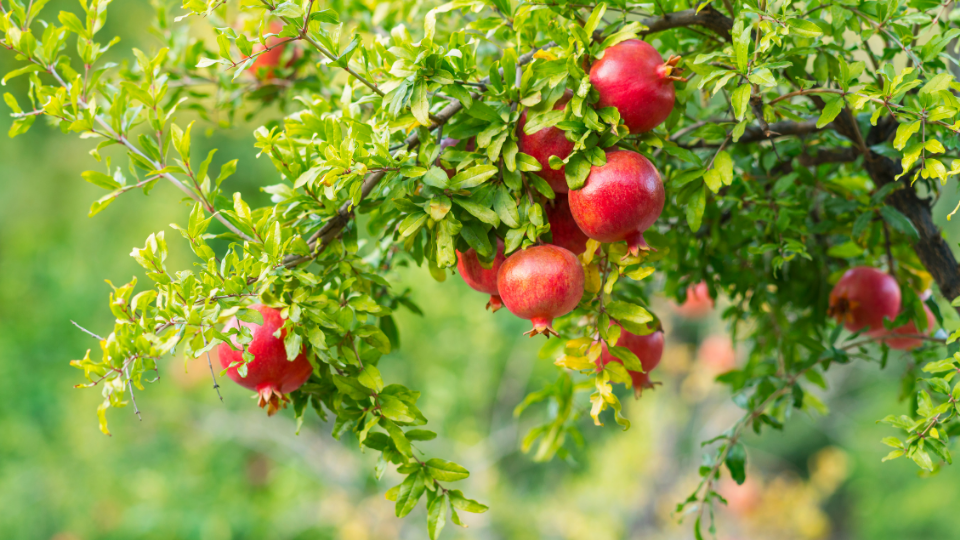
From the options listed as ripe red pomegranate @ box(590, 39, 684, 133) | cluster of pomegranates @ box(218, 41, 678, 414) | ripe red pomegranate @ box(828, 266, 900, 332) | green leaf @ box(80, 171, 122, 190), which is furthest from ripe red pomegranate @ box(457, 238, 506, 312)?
ripe red pomegranate @ box(828, 266, 900, 332)

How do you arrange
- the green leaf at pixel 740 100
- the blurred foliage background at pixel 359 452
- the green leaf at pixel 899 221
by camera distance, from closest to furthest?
the green leaf at pixel 740 100
the green leaf at pixel 899 221
the blurred foliage background at pixel 359 452

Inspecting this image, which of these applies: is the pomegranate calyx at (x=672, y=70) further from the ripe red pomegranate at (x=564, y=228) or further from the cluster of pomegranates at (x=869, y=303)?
the cluster of pomegranates at (x=869, y=303)

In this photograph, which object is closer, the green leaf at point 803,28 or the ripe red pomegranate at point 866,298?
the green leaf at point 803,28

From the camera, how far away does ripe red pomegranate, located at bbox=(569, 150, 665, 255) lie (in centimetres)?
37

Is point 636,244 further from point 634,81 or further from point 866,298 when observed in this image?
point 866,298

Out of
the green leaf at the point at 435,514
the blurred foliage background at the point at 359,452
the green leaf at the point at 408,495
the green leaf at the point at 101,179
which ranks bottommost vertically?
the blurred foliage background at the point at 359,452

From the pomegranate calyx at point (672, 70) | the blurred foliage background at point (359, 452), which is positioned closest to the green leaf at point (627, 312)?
the pomegranate calyx at point (672, 70)

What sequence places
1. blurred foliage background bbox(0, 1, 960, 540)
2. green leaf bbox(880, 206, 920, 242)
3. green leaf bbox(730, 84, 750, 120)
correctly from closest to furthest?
1. green leaf bbox(730, 84, 750, 120)
2. green leaf bbox(880, 206, 920, 242)
3. blurred foliage background bbox(0, 1, 960, 540)

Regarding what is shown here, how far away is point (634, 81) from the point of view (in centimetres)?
37

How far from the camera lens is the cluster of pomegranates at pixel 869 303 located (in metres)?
0.58

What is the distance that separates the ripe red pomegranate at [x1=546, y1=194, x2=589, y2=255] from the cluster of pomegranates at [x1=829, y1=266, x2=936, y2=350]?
0.99 ft

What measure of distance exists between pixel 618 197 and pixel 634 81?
67mm

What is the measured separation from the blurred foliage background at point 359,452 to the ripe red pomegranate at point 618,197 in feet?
4.47

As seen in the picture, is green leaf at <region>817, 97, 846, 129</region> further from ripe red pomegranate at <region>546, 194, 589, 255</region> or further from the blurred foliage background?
the blurred foliage background
